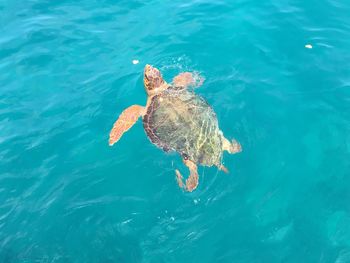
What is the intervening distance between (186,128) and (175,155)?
0.78 m

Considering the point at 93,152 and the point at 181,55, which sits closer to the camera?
the point at 93,152

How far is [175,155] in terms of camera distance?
786cm

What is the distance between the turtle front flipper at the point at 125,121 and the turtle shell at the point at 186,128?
39 centimetres

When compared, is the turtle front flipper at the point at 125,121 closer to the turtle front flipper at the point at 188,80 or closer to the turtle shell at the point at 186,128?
the turtle shell at the point at 186,128

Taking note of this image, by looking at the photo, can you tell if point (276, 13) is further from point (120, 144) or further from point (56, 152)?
point (56, 152)

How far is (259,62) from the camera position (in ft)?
34.4

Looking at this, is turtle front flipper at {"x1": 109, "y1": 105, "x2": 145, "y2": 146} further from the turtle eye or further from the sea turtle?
the turtle eye

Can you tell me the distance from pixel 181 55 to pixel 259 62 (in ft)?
7.53

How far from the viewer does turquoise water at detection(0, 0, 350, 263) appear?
704 cm

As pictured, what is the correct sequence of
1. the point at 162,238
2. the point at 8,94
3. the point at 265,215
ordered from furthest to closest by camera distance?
the point at 8,94 → the point at 265,215 → the point at 162,238

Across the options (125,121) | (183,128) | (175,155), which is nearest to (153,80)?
(125,121)

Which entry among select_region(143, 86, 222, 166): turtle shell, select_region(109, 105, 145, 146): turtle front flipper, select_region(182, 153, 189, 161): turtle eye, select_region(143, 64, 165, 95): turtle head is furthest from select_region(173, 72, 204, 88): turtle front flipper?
select_region(182, 153, 189, 161): turtle eye

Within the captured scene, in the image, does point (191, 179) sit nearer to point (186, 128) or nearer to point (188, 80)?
point (186, 128)

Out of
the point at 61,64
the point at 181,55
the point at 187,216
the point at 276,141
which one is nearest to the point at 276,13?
the point at 181,55
